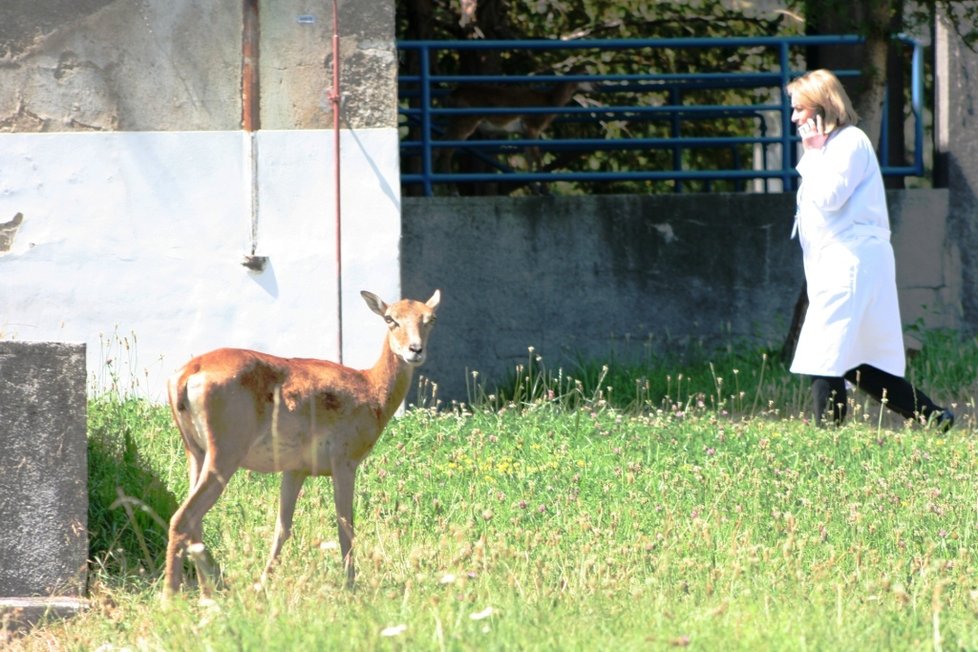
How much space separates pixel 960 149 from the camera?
39.2ft

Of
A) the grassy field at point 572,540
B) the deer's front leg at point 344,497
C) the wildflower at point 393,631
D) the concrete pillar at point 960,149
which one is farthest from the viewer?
the concrete pillar at point 960,149

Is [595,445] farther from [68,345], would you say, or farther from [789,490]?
[68,345]

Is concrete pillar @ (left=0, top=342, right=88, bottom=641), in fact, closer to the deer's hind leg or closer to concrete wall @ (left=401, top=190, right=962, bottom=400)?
the deer's hind leg

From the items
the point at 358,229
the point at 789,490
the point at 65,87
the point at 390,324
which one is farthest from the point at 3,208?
the point at 789,490

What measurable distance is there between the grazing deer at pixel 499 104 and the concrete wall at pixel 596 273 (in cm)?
162

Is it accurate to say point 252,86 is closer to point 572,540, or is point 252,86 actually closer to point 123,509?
point 123,509

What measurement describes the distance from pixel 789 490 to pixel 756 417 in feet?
8.11

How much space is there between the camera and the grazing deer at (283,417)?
515cm

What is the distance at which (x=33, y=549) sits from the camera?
5543mm

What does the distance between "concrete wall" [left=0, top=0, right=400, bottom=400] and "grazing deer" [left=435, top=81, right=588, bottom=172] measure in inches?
142

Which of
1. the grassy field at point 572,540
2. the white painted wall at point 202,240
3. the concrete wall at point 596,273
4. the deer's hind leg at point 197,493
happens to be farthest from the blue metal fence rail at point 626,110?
the deer's hind leg at point 197,493

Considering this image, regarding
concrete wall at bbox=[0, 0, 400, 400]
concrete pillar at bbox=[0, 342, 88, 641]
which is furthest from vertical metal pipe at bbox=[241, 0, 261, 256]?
concrete pillar at bbox=[0, 342, 88, 641]

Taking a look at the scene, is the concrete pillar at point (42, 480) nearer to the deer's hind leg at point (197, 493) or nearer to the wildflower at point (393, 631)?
the deer's hind leg at point (197, 493)

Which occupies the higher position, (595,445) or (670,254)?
(670,254)
